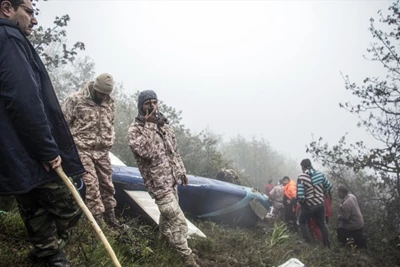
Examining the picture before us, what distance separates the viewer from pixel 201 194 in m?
6.88

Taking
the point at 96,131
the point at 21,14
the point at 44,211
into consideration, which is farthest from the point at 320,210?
the point at 21,14

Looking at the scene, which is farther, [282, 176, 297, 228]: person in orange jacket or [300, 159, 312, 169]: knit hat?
[282, 176, 297, 228]: person in orange jacket

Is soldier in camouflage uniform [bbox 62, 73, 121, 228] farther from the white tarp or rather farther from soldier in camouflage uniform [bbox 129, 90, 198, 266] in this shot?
the white tarp

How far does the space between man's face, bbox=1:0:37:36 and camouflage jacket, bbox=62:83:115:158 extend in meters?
1.86

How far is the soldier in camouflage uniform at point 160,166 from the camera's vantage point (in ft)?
12.1

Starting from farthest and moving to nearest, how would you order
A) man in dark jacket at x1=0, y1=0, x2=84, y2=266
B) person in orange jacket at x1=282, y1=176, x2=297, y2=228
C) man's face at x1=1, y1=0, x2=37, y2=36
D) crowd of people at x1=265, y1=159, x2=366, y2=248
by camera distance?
person in orange jacket at x1=282, y1=176, x2=297, y2=228, crowd of people at x1=265, y1=159, x2=366, y2=248, man's face at x1=1, y1=0, x2=37, y2=36, man in dark jacket at x1=0, y1=0, x2=84, y2=266

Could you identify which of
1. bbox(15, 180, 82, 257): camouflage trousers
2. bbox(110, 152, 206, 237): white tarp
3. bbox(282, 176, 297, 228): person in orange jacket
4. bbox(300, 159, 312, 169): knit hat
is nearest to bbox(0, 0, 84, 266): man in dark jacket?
bbox(15, 180, 82, 257): camouflage trousers

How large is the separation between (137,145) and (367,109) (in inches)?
282

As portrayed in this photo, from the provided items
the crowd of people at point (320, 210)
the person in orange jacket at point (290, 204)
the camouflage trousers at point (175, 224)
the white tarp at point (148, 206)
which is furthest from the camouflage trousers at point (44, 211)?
the person in orange jacket at point (290, 204)

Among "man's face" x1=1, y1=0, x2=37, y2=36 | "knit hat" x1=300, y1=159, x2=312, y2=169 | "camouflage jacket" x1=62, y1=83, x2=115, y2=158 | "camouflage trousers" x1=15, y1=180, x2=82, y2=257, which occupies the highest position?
"man's face" x1=1, y1=0, x2=37, y2=36

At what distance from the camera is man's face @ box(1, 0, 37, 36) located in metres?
2.05

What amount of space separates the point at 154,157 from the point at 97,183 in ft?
2.68

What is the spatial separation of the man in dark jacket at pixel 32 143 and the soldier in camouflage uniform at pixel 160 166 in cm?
151

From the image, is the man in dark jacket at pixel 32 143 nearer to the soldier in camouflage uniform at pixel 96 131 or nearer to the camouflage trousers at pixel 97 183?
the camouflage trousers at pixel 97 183
